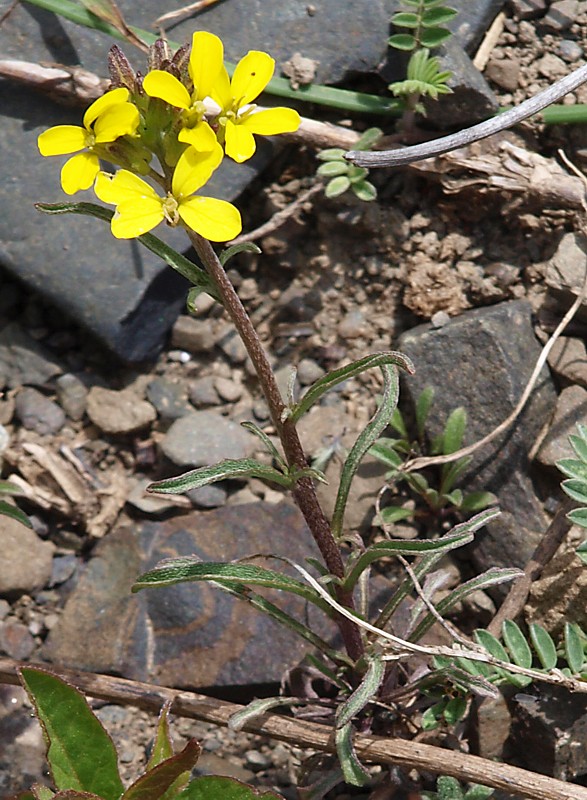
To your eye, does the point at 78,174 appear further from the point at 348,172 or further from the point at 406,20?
the point at 406,20

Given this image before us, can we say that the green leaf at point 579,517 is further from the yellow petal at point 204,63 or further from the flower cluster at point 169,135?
the yellow petal at point 204,63

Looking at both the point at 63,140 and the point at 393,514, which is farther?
the point at 393,514

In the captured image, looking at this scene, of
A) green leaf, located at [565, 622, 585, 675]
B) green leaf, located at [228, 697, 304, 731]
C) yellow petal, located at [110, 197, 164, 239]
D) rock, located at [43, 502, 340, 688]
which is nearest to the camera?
yellow petal, located at [110, 197, 164, 239]

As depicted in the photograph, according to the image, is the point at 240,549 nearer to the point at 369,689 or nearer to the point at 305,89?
the point at 369,689

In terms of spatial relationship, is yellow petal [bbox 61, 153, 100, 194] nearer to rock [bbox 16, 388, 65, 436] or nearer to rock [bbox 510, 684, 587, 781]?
rock [bbox 16, 388, 65, 436]

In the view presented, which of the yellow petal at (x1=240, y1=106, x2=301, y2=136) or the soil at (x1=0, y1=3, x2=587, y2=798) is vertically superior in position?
the yellow petal at (x1=240, y1=106, x2=301, y2=136)

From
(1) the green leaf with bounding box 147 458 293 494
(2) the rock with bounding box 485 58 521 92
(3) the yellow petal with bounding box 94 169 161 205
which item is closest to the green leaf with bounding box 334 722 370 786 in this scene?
(1) the green leaf with bounding box 147 458 293 494

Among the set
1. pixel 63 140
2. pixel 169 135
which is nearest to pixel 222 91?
pixel 169 135
